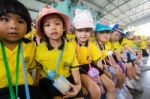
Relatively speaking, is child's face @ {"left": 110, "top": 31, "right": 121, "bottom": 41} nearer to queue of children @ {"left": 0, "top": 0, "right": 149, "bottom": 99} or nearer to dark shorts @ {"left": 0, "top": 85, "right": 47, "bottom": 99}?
queue of children @ {"left": 0, "top": 0, "right": 149, "bottom": 99}

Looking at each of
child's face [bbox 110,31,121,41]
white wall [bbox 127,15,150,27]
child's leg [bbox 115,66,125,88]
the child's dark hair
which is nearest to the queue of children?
the child's dark hair

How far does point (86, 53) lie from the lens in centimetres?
214

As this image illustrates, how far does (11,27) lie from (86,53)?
101 centimetres

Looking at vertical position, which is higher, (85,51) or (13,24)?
(13,24)

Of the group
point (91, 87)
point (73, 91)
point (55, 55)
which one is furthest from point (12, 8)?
point (91, 87)

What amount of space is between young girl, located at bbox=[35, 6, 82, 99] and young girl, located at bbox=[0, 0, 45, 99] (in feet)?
0.81

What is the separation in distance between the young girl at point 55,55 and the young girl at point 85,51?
1.18ft

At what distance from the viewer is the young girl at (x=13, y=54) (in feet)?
4.17

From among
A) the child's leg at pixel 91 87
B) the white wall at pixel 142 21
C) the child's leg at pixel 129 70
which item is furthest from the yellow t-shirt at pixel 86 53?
the white wall at pixel 142 21

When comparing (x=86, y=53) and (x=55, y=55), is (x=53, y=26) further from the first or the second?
(x=86, y=53)

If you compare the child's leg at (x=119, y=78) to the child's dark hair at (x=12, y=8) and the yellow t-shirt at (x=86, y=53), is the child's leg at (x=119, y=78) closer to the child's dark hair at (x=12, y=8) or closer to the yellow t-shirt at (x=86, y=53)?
the yellow t-shirt at (x=86, y=53)

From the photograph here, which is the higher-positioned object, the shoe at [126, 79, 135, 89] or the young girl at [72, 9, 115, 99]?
the young girl at [72, 9, 115, 99]

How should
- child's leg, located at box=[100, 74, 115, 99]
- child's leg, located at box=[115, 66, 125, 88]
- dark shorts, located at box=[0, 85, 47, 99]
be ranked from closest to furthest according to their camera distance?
dark shorts, located at box=[0, 85, 47, 99], child's leg, located at box=[100, 74, 115, 99], child's leg, located at box=[115, 66, 125, 88]

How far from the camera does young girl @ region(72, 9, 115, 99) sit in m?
2.08
